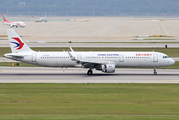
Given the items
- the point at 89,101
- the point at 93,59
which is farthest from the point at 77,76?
the point at 89,101

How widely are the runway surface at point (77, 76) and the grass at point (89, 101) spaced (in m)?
4.12

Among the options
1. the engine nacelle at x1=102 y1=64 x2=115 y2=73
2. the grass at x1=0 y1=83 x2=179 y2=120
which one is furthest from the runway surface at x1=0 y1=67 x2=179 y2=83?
the grass at x1=0 y1=83 x2=179 y2=120

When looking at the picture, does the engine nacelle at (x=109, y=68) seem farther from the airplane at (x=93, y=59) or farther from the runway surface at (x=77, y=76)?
the airplane at (x=93, y=59)

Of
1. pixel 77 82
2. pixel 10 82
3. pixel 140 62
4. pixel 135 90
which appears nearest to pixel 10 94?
pixel 10 82

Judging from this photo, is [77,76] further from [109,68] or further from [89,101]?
[89,101]

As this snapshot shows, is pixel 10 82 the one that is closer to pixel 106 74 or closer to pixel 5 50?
pixel 106 74

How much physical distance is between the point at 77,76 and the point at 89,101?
17835 mm

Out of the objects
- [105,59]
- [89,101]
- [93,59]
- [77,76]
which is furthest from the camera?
[93,59]

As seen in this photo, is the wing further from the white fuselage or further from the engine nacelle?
the engine nacelle

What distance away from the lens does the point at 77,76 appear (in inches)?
1898

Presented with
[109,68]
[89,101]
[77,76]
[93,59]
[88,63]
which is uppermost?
[93,59]

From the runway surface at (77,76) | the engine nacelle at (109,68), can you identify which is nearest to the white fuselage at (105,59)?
the engine nacelle at (109,68)

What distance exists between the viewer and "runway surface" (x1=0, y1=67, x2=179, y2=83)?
44088mm

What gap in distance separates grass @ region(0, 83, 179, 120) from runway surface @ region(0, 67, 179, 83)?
13.5 feet
